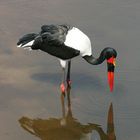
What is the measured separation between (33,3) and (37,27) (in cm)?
146

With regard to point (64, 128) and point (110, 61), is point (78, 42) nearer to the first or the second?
point (110, 61)

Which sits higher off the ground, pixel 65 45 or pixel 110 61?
pixel 65 45

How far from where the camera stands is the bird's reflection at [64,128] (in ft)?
25.3

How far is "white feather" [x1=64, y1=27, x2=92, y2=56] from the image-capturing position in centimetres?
864

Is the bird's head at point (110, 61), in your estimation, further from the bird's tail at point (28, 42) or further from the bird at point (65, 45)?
the bird's tail at point (28, 42)

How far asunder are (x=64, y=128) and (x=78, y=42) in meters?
1.51

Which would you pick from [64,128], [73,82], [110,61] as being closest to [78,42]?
[110,61]

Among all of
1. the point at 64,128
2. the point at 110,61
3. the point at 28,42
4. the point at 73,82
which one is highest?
the point at 28,42

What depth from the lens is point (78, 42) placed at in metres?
8.70

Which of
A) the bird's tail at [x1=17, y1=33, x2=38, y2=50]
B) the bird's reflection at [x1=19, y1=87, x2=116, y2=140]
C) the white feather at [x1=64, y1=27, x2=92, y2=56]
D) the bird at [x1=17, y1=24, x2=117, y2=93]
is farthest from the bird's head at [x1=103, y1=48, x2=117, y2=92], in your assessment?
the bird's tail at [x1=17, y1=33, x2=38, y2=50]

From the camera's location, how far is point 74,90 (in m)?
8.92

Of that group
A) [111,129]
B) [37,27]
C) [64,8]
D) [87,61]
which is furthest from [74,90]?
[64,8]

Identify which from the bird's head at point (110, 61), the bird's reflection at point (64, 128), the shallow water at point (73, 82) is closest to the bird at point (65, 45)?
the bird's head at point (110, 61)

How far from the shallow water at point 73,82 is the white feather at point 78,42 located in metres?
0.62
